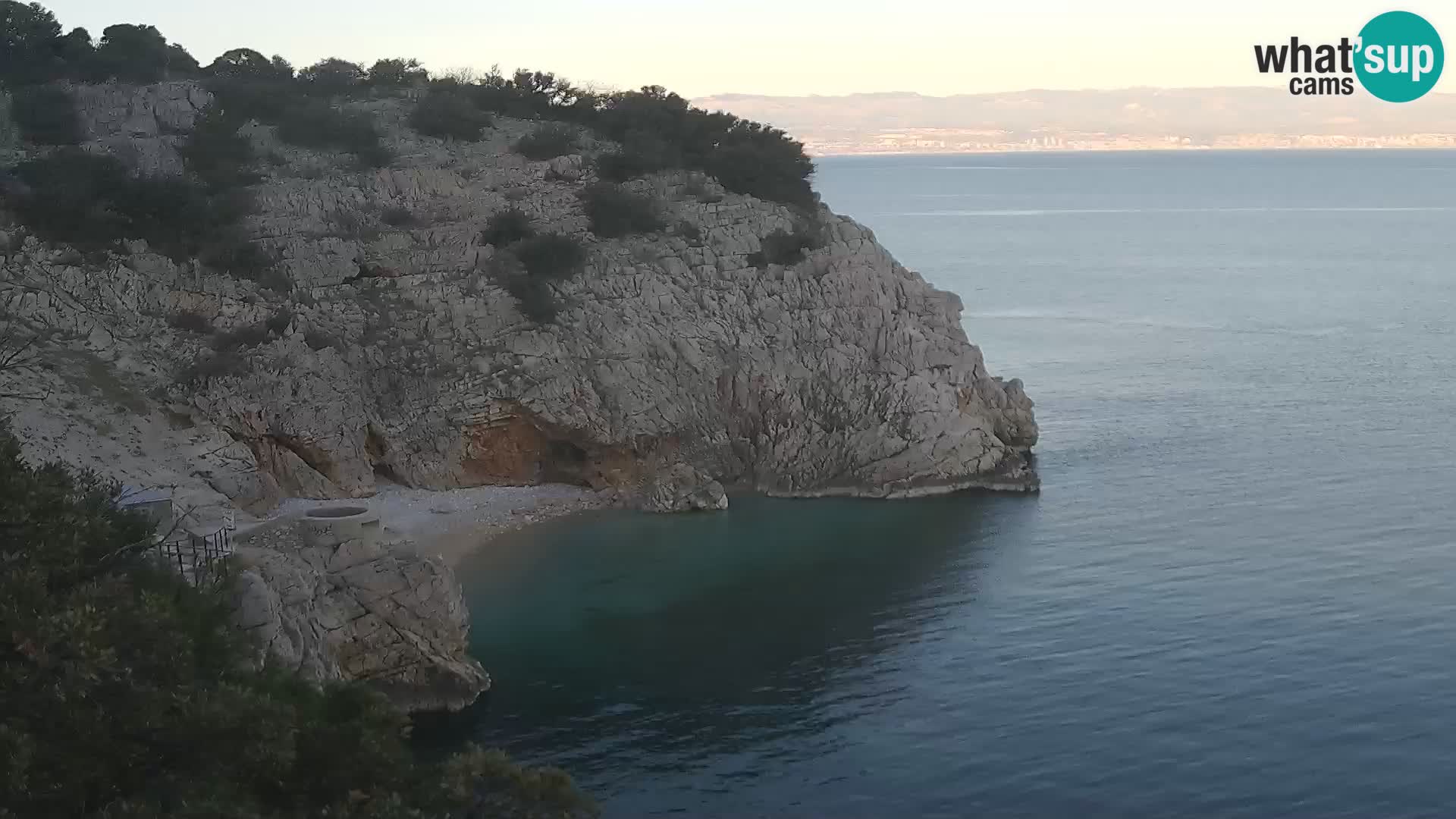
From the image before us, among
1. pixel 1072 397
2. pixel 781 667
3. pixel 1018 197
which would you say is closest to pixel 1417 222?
pixel 1018 197

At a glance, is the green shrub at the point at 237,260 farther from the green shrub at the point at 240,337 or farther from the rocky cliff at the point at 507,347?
the green shrub at the point at 240,337

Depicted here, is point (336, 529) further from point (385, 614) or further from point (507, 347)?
point (507, 347)

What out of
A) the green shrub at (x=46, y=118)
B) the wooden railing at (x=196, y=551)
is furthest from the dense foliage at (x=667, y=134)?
the wooden railing at (x=196, y=551)

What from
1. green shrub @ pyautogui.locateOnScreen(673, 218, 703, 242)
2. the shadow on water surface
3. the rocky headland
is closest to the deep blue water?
the shadow on water surface

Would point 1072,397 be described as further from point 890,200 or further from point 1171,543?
point 890,200

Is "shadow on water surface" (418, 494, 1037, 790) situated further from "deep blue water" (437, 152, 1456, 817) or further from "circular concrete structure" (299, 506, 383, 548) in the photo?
"circular concrete structure" (299, 506, 383, 548)

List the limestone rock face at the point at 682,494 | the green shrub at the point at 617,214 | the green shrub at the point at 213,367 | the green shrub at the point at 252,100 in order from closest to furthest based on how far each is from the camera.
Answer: the green shrub at the point at 213,367
the limestone rock face at the point at 682,494
the green shrub at the point at 617,214
the green shrub at the point at 252,100
